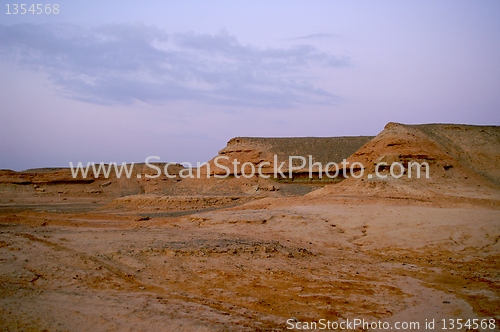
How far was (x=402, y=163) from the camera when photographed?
20812 mm

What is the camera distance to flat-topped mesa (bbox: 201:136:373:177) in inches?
1312

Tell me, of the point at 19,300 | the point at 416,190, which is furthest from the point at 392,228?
the point at 19,300

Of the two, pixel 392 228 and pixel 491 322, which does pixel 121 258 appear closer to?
pixel 491 322

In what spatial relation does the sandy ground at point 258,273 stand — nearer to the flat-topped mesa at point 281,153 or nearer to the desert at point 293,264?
the desert at point 293,264

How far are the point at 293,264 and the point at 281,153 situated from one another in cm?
2609

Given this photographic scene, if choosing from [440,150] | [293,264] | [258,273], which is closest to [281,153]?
[440,150]

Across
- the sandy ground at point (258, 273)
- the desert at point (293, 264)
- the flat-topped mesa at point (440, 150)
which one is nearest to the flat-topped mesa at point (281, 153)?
the flat-topped mesa at point (440, 150)

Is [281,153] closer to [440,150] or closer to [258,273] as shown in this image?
[440,150]

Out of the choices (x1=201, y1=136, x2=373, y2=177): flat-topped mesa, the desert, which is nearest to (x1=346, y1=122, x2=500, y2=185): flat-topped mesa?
the desert

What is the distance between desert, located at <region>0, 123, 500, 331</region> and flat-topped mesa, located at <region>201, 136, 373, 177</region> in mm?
11973

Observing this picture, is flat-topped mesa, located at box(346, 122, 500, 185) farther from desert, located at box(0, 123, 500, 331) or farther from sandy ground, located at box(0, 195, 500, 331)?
sandy ground, located at box(0, 195, 500, 331)

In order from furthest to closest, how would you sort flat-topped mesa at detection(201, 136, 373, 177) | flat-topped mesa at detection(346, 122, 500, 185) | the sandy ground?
flat-topped mesa at detection(201, 136, 373, 177) → flat-topped mesa at detection(346, 122, 500, 185) → the sandy ground

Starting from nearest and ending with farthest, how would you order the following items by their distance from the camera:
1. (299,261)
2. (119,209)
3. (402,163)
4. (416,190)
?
(299,261), (416,190), (402,163), (119,209)

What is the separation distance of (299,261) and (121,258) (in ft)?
12.8
